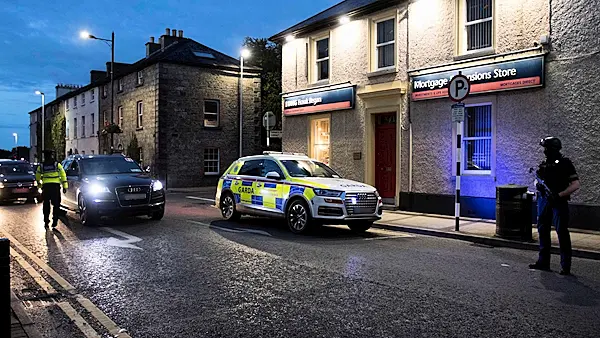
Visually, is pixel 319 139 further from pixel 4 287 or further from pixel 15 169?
pixel 4 287

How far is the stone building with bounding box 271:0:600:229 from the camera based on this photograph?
37.9 feet

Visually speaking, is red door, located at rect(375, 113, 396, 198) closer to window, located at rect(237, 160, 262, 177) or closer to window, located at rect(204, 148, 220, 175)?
window, located at rect(237, 160, 262, 177)

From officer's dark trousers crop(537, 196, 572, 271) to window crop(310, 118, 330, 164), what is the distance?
11341mm

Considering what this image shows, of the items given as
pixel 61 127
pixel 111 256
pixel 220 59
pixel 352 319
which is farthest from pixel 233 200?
pixel 61 127

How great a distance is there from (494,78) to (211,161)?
21117mm

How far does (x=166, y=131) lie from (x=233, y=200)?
17.3 metres

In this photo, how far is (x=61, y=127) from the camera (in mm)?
47156

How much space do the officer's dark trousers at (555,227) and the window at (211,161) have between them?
24830 millimetres

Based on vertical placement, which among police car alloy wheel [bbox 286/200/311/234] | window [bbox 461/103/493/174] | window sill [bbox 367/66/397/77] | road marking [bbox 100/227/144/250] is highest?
window sill [bbox 367/66/397/77]

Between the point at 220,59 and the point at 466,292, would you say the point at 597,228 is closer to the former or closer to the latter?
the point at 466,292

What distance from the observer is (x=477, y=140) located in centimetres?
1364

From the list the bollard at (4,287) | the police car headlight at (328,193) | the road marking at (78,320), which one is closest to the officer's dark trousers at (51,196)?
the police car headlight at (328,193)

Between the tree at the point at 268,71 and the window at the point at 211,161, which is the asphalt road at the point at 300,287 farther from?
the tree at the point at 268,71

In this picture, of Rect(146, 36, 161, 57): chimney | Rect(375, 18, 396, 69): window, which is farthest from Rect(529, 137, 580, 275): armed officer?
Rect(146, 36, 161, 57): chimney
